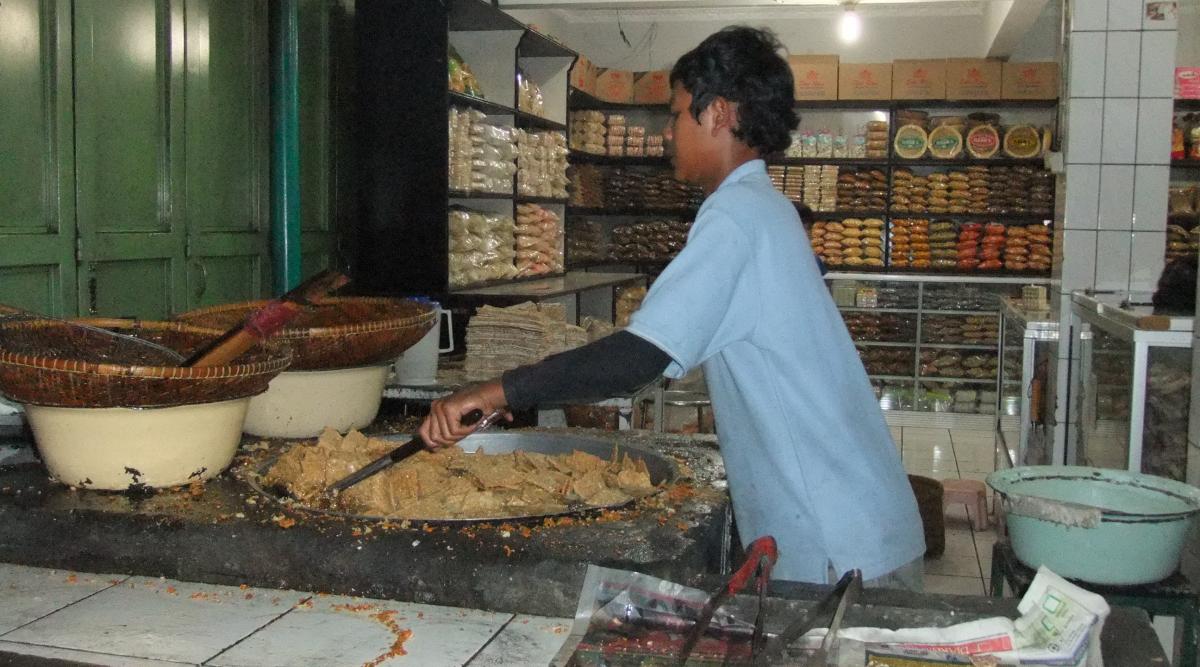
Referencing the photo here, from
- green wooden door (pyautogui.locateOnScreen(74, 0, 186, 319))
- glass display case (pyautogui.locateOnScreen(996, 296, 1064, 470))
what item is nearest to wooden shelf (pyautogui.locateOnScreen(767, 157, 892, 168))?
glass display case (pyautogui.locateOnScreen(996, 296, 1064, 470))

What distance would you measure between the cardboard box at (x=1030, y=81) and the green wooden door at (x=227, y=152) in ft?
18.9

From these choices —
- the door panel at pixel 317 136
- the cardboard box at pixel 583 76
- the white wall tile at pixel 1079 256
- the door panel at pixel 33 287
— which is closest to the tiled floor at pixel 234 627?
the door panel at pixel 33 287

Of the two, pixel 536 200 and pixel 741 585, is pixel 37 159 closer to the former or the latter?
pixel 741 585

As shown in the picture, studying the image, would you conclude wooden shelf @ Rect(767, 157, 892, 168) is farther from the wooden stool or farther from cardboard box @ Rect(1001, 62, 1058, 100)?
the wooden stool

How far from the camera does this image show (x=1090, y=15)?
16.1ft

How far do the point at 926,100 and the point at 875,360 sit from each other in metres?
2.01

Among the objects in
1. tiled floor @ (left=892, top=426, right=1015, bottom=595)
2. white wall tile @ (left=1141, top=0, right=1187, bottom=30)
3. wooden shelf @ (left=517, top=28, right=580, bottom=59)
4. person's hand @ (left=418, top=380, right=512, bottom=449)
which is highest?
wooden shelf @ (left=517, top=28, right=580, bottom=59)

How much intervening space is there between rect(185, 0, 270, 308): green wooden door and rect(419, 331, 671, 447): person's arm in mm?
2750

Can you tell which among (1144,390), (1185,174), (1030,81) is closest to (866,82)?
(1030,81)

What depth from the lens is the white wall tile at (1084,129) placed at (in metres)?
4.93

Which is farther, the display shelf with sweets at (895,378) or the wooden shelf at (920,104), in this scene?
the display shelf with sweets at (895,378)

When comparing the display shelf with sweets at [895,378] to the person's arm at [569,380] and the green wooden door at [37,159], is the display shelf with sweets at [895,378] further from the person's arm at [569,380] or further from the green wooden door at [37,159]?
the person's arm at [569,380]

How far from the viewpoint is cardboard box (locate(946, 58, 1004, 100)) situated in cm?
817

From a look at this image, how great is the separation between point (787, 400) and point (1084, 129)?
389cm
